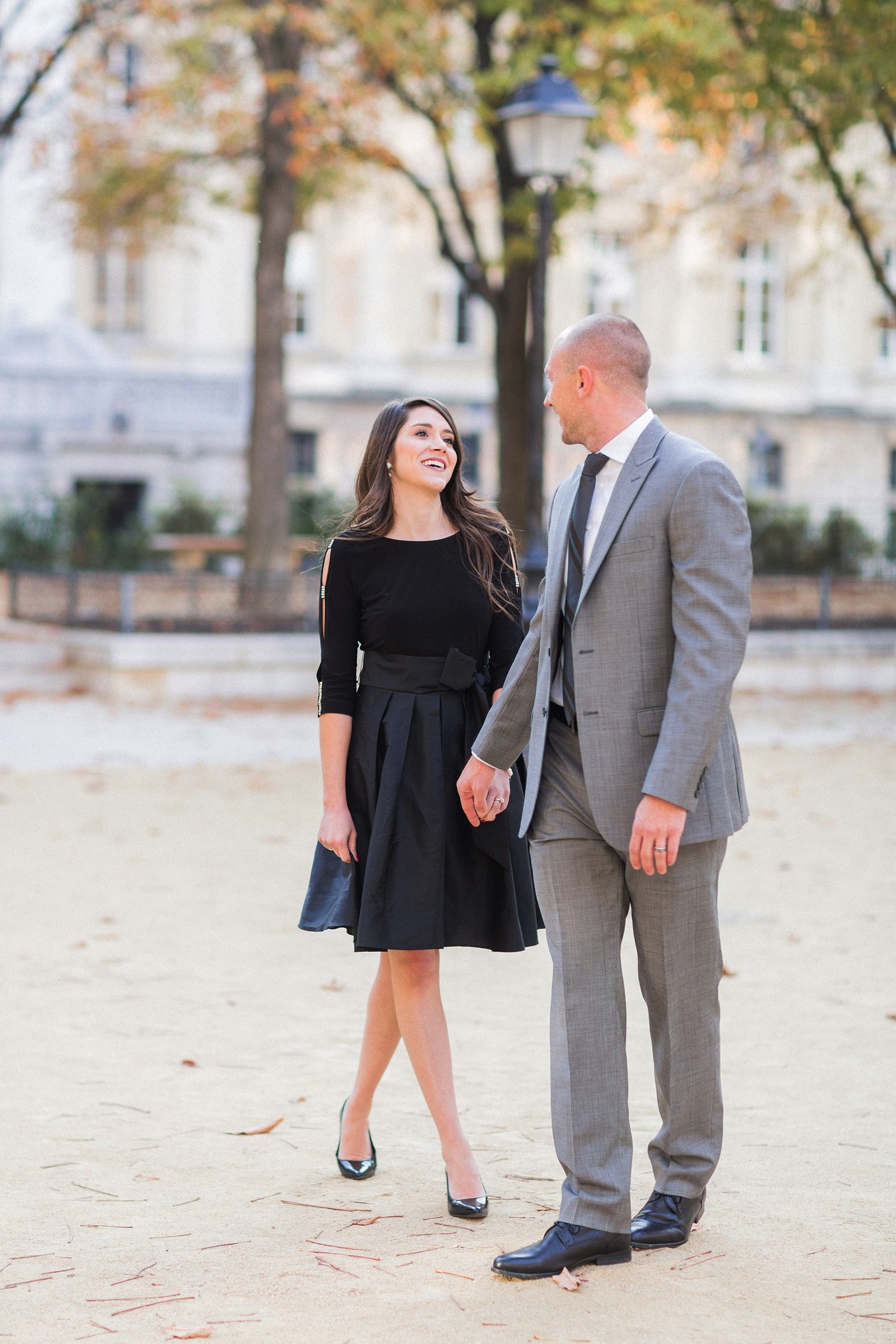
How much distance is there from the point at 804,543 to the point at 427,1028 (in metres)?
26.5

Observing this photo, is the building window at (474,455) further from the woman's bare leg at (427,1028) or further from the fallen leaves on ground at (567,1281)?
the fallen leaves on ground at (567,1281)

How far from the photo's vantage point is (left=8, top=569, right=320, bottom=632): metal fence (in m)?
17.2

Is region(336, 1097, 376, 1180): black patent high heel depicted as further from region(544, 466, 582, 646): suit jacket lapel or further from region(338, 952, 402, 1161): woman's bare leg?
region(544, 466, 582, 646): suit jacket lapel

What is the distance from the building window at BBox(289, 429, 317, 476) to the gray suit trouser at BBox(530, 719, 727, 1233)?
35.7m

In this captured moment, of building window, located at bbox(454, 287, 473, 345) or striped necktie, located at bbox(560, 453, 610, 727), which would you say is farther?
building window, located at bbox(454, 287, 473, 345)

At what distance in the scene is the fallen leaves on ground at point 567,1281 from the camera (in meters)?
3.44

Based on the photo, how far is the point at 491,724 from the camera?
385cm

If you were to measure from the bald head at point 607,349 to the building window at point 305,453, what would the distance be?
117ft

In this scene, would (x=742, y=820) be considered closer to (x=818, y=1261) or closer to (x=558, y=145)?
(x=818, y=1261)

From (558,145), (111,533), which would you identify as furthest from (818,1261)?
(111,533)

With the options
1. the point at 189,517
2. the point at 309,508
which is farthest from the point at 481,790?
the point at 309,508

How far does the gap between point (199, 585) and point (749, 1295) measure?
581 inches

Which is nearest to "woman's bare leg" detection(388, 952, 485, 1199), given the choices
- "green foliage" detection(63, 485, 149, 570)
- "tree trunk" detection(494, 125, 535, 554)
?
"tree trunk" detection(494, 125, 535, 554)

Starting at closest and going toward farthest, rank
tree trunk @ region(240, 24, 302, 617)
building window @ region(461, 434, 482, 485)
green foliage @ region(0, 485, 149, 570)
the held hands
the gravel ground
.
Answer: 1. the gravel ground
2. the held hands
3. tree trunk @ region(240, 24, 302, 617)
4. green foliage @ region(0, 485, 149, 570)
5. building window @ region(461, 434, 482, 485)
